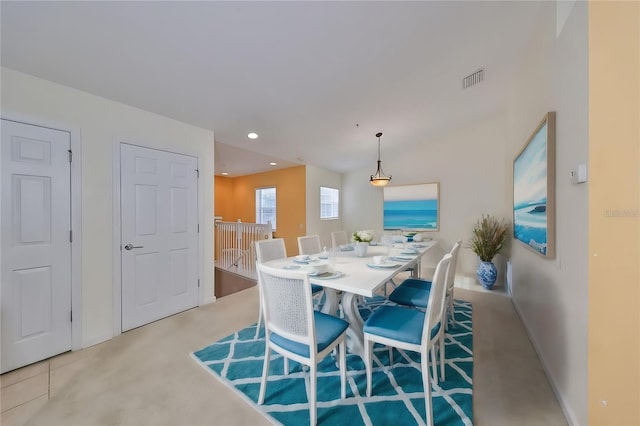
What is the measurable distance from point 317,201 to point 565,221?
4340 mm

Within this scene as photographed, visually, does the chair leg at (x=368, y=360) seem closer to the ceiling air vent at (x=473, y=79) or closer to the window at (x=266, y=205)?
the ceiling air vent at (x=473, y=79)

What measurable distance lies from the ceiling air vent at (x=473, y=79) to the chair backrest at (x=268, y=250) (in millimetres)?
2967

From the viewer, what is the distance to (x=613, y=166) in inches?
50.4

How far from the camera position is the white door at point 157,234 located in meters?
2.65

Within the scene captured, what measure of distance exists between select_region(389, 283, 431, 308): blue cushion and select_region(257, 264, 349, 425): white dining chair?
2.68 ft

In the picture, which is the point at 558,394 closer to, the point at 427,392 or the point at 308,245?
the point at 427,392

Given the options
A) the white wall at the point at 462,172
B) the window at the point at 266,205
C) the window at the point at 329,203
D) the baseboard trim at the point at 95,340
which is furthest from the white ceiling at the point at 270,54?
the window at the point at 266,205

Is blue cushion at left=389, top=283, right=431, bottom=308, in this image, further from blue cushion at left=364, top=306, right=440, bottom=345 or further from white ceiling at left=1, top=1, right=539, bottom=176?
white ceiling at left=1, top=1, right=539, bottom=176

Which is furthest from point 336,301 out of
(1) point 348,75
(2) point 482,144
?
(2) point 482,144

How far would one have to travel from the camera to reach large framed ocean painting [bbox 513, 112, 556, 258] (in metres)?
1.83

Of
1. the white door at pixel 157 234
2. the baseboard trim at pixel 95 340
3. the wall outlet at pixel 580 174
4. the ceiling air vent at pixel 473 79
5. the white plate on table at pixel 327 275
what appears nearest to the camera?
the wall outlet at pixel 580 174

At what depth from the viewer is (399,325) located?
1.71m

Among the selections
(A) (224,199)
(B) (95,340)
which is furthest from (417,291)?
(A) (224,199)

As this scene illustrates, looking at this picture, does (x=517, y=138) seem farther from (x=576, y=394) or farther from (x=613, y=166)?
(x=576, y=394)
